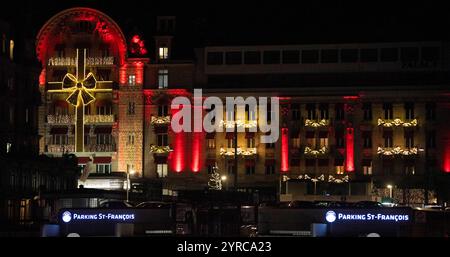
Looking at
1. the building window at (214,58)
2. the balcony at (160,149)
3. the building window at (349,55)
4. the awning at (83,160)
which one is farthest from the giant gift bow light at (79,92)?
the building window at (349,55)

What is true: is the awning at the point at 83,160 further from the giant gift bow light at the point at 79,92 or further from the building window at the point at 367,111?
the building window at the point at 367,111

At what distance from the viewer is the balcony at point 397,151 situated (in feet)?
422

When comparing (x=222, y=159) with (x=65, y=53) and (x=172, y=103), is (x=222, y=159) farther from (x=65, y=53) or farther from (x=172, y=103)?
(x=65, y=53)

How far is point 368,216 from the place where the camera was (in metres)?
45.3

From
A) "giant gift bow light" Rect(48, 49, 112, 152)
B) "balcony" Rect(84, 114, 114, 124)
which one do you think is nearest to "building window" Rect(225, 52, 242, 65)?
"giant gift bow light" Rect(48, 49, 112, 152)

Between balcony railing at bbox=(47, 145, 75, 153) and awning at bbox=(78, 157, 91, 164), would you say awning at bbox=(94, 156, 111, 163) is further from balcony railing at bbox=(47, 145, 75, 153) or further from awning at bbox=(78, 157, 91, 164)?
balcony railing at bbox=(47, 145, 75, 153)

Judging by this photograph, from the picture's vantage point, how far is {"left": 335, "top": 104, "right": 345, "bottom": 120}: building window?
13025cm

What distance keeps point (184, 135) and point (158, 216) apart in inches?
3141

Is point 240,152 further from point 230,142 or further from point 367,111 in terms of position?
point 367,111

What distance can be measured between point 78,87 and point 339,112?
31.8 meters

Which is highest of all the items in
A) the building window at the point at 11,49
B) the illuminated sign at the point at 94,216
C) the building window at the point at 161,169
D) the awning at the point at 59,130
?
the building window at the point at 11,49

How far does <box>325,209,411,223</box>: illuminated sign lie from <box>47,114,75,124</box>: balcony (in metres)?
86.7

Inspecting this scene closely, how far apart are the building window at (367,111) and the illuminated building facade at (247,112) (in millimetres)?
258

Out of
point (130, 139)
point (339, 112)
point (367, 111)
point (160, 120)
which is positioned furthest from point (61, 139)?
point (367, 111)
